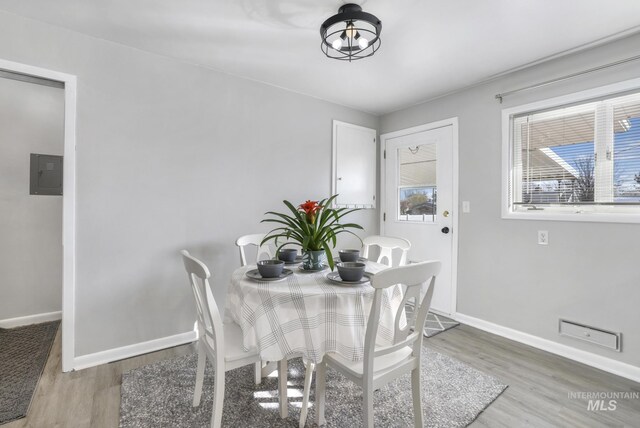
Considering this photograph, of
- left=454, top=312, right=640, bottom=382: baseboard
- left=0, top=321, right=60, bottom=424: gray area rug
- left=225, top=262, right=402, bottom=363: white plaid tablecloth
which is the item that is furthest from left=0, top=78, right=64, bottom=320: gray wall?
left=454, top=312, right=640, bottom=382: baseboard

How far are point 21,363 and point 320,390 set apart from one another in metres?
2.26

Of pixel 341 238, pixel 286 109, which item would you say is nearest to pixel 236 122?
pixel 286 109

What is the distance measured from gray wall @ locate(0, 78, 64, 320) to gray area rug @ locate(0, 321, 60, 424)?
29 cm

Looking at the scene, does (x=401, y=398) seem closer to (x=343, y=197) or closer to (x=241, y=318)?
(x=241, y=318)

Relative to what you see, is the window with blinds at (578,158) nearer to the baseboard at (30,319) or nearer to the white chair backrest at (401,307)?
the white chair backrest at (401,307)

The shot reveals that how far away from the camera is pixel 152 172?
8.06ft

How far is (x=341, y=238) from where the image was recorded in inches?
145

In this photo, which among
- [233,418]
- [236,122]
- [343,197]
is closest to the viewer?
[233,418]

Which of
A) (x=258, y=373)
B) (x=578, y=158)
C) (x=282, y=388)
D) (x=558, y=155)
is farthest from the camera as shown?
(x=558, y=155)

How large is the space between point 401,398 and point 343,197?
7.21 ft

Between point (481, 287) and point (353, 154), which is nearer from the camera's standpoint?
point (481, 287)

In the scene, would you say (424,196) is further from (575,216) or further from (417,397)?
(417,397)

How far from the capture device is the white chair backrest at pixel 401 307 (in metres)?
1.26
